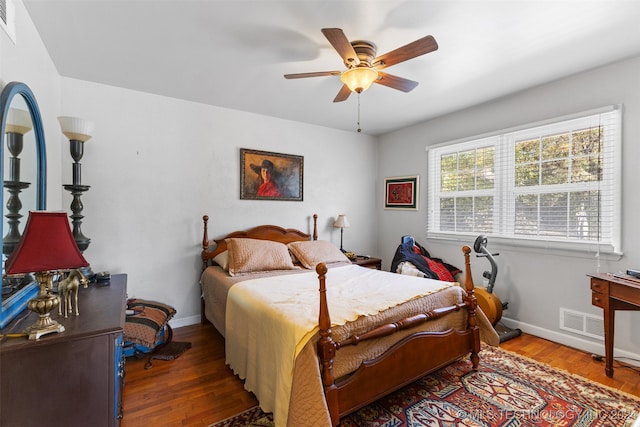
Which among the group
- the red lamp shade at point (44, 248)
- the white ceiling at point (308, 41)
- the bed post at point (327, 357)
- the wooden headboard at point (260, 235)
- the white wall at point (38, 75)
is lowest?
the bed post at point (327, 357)

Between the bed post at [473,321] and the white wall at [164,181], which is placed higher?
the white wall at [164,181]

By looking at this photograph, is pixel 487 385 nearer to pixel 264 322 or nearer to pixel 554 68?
pixel 264 322

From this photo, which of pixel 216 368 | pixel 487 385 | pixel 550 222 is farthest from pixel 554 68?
pixel 216 368

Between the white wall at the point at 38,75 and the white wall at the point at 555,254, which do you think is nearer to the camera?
the white wall at the point at 38,75

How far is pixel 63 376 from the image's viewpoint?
119 cm

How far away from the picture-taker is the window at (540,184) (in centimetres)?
261

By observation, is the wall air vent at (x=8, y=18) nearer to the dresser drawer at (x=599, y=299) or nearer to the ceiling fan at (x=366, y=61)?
the ceiling fan at (x=366, y=61)

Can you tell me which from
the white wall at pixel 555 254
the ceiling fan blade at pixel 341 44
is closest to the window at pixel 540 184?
the white wall at pixel 555 254

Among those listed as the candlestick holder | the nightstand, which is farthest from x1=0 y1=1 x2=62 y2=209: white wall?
the nightstand

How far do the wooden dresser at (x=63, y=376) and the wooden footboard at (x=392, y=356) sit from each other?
3.15 ft

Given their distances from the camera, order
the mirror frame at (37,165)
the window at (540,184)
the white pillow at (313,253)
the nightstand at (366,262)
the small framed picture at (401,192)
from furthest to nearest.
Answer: the small framed picture at (401,192)
the nightstand at (366,262)
the white pillow at (313,253)
the window at (540,184)
the mirror frame at (37,165)

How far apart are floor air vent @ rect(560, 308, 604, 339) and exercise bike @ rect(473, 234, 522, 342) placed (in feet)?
1.38

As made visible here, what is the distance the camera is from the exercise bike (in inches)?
116

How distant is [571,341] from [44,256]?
3.95 m
